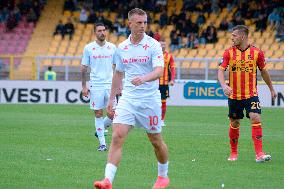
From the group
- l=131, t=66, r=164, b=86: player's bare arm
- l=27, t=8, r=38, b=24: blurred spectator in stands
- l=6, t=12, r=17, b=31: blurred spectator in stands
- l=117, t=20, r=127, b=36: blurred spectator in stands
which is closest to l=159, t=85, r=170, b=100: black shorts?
l=131, t=66, r=164, b=86: player's bare arm

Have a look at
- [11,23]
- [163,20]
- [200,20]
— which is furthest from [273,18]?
[11,23]

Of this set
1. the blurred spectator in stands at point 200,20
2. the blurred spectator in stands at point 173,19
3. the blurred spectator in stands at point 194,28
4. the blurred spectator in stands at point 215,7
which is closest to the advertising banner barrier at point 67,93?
the blurred spectator in stands at point 194,28

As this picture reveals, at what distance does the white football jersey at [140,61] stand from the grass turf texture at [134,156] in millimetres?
1239

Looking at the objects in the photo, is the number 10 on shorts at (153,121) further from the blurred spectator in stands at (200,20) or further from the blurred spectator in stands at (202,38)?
the blurred spectator in stands at (200,20)

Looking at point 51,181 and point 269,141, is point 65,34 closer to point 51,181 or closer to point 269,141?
point 269,141

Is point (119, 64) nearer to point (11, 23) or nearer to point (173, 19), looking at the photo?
point (173, 19)

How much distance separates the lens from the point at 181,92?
29266mm

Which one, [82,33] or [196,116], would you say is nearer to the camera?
[196,116]

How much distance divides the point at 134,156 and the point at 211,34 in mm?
23950

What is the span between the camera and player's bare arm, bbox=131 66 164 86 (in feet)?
30.7

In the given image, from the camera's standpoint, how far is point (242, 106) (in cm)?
1306

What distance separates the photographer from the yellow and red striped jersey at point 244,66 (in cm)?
1297

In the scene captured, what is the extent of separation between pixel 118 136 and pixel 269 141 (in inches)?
301

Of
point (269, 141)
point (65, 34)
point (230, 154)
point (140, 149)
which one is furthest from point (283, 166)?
point (65, 34)
